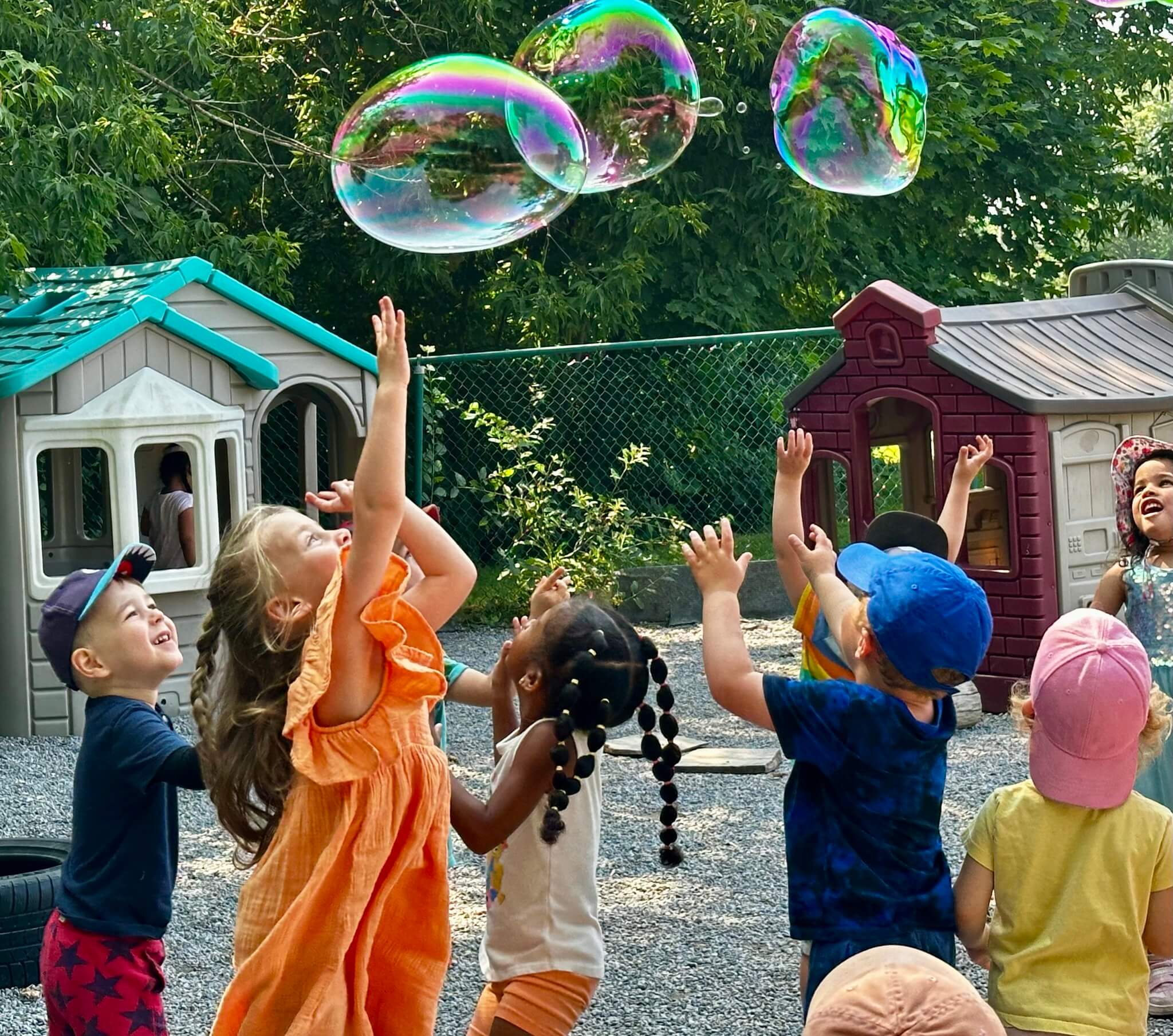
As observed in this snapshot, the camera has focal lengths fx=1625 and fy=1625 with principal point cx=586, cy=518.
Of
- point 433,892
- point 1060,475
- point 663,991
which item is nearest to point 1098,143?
point 1060,475

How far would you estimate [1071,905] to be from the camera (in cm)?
290

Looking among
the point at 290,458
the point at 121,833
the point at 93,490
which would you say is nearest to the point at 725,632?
the point at 121,833

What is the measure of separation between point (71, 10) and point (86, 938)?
918 cm

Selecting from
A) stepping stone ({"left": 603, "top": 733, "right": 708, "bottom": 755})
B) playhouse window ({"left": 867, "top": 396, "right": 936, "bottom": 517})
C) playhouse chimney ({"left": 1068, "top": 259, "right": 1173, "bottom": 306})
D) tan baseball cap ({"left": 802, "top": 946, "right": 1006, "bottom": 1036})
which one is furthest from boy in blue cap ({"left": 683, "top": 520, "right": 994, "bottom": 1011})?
playhouse chimney ({"left": 1068, "top": 259, "right": 1173, "bottom": 306})

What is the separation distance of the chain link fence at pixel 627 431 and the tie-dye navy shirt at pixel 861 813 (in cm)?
992

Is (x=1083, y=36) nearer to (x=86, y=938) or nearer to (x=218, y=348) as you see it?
(x=218, y=348)

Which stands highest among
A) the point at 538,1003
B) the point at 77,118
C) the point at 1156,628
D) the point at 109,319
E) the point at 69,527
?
the point at 77,118

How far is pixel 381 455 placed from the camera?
2.64m

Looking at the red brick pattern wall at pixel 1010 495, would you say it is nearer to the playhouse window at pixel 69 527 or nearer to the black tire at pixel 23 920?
the playhouse window at pixel 69 527

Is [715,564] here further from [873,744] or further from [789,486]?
[789,486]

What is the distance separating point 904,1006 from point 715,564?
1565mm

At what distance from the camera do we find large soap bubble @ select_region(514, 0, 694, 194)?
5719 millimetres

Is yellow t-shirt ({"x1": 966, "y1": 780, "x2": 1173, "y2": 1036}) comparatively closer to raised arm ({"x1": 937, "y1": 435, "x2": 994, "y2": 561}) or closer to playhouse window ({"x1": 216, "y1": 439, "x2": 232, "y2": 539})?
raised arm ({"x1": 937, "y1": 435, "x2": 994, "y2": 561})

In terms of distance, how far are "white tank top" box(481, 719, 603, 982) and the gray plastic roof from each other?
18.6ft
